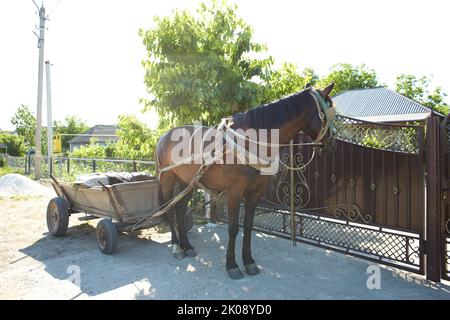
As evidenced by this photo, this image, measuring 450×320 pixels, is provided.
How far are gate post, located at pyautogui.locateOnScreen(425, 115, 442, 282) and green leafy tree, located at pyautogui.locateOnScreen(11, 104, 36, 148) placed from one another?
38.0m

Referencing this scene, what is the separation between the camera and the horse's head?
3.72 meters

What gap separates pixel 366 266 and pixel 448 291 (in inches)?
36.6

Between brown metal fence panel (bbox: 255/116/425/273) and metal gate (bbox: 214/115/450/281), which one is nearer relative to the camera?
metal gate (bbox: 214/115/450/281)

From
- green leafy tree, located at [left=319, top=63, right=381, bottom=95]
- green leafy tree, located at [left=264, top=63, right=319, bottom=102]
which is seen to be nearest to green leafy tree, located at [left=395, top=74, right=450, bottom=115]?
green leafy tree, located at [left=319, top=63, right=381, bottom=95]

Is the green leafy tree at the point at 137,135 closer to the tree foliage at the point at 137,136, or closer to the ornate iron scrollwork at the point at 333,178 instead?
the tree foliage at the point at 137,136

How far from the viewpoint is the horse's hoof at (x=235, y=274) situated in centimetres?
396

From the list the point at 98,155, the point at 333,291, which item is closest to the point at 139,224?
the point at 333,291

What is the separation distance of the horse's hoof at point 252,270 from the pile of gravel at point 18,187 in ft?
29.2

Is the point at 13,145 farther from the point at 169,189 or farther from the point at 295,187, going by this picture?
the point at 295,187

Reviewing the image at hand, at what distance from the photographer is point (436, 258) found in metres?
3.80

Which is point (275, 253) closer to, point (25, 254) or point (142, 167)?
point (25, 254)

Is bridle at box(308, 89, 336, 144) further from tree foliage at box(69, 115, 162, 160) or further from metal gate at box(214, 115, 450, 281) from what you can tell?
tree foliage at box(69, 115, 162, 160)

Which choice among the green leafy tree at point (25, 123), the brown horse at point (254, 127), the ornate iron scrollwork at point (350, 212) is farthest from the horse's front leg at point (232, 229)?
the green leafy tree at point (25, 123)

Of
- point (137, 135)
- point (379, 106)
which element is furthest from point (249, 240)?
point (379, 106)
